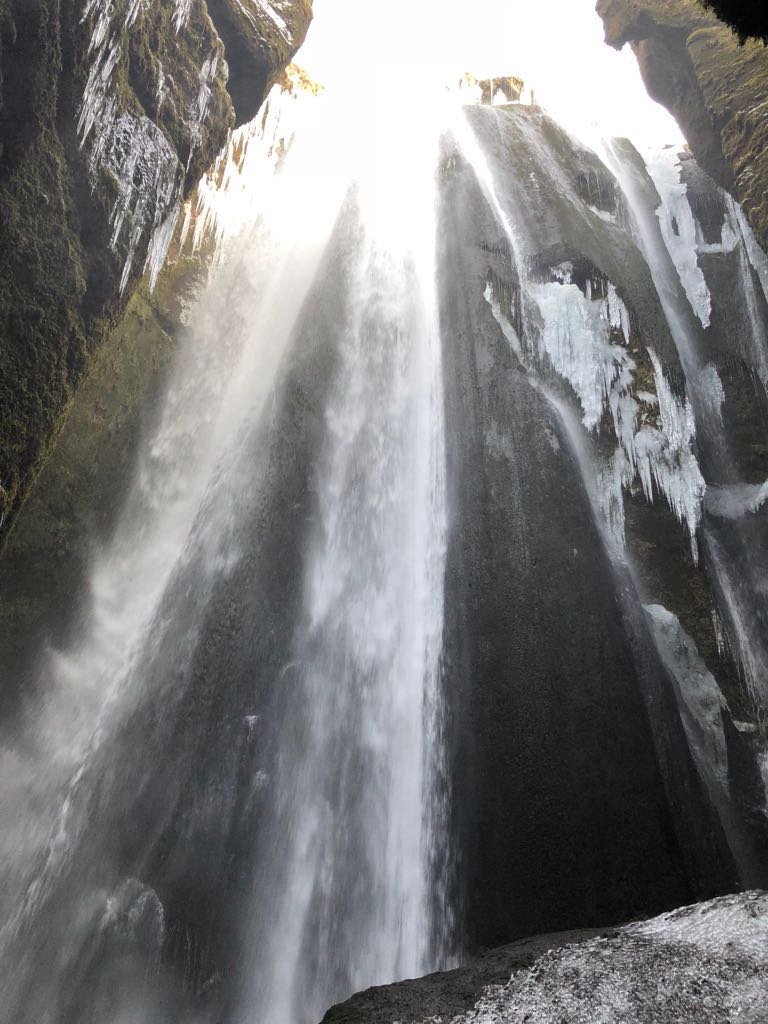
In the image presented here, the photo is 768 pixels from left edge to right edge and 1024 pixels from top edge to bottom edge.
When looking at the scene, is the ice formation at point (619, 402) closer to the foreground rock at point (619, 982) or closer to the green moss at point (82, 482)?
the foreground rock at point (619, 982)

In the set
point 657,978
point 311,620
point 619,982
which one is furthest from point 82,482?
point 657,978

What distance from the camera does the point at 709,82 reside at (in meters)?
15.8

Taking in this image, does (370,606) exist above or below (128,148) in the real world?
below

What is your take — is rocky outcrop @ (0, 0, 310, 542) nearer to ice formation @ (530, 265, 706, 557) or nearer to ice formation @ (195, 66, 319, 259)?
ice formation @ (195, 66, 319, 259)

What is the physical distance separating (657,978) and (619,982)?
0.78 ft

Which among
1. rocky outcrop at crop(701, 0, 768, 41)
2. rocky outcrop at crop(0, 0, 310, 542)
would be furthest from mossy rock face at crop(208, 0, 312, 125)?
rocky outcrop at crop(701, 0, 768, 41)

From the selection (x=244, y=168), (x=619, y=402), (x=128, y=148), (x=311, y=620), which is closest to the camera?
(x=128, y=148)

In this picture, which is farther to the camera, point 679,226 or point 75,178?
point 679,226

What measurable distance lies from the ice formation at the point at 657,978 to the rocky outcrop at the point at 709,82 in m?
12.2

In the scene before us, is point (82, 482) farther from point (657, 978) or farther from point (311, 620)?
point (657, 978)

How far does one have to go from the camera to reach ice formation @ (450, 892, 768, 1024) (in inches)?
153

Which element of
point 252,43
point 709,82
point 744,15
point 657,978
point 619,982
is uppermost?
point 744,15

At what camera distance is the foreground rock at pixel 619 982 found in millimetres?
3912

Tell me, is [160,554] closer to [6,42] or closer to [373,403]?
[373,403]
